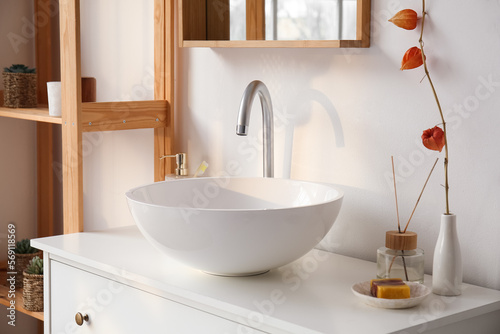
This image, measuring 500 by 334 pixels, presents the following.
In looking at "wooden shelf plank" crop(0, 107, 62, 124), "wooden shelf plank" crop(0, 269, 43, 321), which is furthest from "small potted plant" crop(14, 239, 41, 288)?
"wooden shelf plank" crop(0, 107, 62, 124)

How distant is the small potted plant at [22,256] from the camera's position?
220cm

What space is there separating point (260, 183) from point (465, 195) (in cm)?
48

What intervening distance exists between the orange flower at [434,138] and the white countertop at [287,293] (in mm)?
268

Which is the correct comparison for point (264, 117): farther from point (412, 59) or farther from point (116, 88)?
point (116, 88)

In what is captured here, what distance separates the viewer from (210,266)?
1315 millimetres

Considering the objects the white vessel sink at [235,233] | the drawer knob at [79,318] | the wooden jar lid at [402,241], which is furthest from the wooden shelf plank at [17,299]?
the wooden jar lid at [402,241]

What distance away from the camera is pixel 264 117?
1651 millimetres

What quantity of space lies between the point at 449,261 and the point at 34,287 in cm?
120

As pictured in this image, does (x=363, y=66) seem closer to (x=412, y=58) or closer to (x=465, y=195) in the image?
(x=412, y=58)

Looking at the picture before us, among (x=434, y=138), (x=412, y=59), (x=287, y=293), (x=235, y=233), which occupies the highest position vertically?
(x=412, y=59)

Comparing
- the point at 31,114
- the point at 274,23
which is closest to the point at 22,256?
the point at 31,114

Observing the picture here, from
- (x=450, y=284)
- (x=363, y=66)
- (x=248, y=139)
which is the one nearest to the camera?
(x=450, y=284)

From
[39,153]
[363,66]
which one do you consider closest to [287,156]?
[363,66]

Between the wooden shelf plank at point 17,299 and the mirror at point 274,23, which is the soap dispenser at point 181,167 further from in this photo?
the wooden shelf plank at point 17,299
